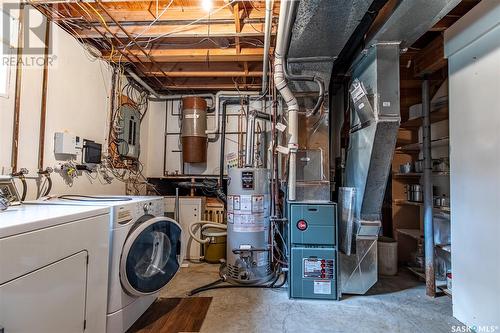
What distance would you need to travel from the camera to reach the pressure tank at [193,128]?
3619 millimetres

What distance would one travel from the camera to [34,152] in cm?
195

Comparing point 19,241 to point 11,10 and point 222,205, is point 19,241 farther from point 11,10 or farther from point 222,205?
point 222,205

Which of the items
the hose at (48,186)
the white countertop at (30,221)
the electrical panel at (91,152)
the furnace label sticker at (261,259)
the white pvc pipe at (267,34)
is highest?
the white pvc pipe at (267,34)

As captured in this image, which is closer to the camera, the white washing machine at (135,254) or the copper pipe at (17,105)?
the white washing machine at (135,254)

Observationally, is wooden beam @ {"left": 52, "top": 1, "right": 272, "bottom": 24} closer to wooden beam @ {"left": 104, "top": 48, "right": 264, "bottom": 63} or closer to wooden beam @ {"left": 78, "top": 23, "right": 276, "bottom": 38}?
wooden beam @ {"left": 78, "top": 23, "right": 276, "bottom": 38}

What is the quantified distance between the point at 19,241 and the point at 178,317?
1508mm

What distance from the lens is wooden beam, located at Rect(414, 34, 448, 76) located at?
236 cm

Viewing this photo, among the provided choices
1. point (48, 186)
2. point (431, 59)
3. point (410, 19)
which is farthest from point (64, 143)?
point (431, 59)

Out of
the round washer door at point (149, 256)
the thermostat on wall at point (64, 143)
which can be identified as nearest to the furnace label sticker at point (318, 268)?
the round washer door at point (149, 256)

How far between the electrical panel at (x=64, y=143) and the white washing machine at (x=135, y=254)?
435 millimetres

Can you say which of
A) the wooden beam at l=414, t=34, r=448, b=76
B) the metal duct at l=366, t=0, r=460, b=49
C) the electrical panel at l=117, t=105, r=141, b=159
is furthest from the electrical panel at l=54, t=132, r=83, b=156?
the wooden beam at l=414, t=34, r=448, b=76

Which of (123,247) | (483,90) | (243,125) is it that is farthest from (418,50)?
(123,247)

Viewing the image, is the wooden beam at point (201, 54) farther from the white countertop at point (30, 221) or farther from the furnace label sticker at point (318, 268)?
the furnace label sticker at point (318, 268)

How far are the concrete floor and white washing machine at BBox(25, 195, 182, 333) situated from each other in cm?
54
